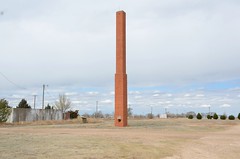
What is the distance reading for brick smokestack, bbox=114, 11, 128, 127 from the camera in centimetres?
3037

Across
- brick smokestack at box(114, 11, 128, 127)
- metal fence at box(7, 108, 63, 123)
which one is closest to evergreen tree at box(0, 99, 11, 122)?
metal fence at box(7, 108, 63, 123)

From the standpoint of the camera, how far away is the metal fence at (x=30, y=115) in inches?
1526

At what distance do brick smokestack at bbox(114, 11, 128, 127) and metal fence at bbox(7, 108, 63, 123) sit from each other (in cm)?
1541

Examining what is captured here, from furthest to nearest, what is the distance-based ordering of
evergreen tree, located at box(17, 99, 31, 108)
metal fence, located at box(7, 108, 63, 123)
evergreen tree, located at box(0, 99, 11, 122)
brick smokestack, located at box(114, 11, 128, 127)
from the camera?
evergreen tree, located at box(17, 99, 31, 108) < metal fence, located at box(7, 108, 63, 123) < evergreen tree, located at box(0, 99, 11, 122) < brick smokestack, located at box(114, 11, 128, 127)

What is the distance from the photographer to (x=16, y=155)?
33.6 ft

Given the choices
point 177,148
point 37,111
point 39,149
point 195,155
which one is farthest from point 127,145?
point 37,111

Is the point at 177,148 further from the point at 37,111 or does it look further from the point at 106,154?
the point at 37,111

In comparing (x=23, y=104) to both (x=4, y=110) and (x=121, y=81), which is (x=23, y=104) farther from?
(x=121, y=81)

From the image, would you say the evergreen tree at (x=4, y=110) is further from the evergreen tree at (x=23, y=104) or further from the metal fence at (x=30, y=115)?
the evergreen tree at (x=23, y=104)

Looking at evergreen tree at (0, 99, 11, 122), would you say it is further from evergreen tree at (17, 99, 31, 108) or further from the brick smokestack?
evergreen tree at (17, 99, 31, 108)

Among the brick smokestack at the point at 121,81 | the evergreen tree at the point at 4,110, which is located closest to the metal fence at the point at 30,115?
the evergreen tree at the point at 4,110

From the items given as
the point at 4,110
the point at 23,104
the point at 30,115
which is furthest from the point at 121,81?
the point at 23,104

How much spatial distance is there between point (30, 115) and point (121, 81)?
18.4 meters

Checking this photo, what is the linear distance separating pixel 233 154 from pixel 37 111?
36.5 meters
